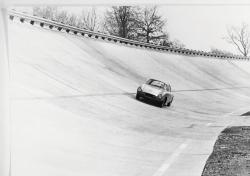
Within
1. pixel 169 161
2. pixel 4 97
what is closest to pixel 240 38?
pixel 169 161

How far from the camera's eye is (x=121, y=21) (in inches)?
157

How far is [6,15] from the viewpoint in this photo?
158 inches

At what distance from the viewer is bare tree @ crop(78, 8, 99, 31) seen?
4066 millimetres

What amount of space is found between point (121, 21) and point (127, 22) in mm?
65

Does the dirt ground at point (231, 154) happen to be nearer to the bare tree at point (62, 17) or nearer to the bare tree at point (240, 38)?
the bare tree at point (240, 38)

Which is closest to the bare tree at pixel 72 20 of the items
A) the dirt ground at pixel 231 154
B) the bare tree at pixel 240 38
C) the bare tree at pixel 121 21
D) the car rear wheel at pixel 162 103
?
the bare tree at pixel 121 21

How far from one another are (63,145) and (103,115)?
1.52 feet

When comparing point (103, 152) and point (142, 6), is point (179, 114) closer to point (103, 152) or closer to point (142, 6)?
point (103, 152)

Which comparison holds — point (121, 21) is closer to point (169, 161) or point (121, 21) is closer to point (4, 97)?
point (4, 97)

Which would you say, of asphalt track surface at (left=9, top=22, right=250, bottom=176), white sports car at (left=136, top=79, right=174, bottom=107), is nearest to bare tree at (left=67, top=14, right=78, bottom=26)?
asphalt track surface at (left=9, top=22, right=250, bottom=176)

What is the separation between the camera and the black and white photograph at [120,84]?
11.5ft

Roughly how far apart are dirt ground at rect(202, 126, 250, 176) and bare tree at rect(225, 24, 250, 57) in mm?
703

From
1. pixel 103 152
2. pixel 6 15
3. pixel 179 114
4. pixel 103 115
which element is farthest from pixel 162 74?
pixel 6 15

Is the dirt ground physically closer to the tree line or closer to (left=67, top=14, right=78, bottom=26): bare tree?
the tree line
